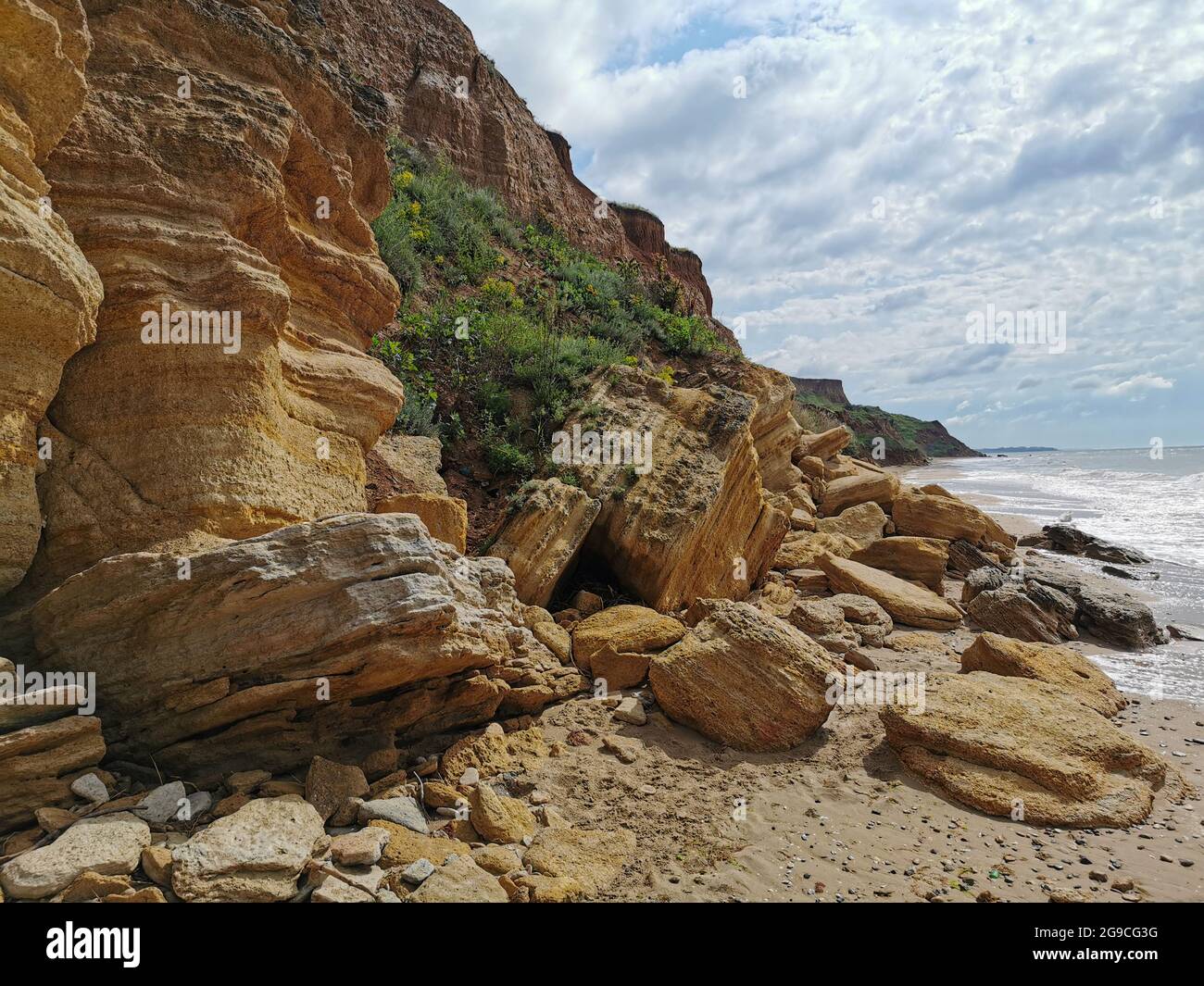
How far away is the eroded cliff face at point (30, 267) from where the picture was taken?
3.46 meters

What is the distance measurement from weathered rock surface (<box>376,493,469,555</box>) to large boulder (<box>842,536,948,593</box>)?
24.3ft

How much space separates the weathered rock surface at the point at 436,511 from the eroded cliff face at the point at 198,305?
398 mm

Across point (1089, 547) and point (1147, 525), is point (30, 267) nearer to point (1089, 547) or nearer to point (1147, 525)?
point (1089, 547)

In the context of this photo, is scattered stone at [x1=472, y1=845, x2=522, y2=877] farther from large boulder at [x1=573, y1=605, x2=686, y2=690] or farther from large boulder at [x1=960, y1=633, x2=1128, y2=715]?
large boulder at [x1=960, y1=633, x2=1128, y2=715]

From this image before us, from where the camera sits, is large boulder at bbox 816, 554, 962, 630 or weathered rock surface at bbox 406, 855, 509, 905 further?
large boulder at bbox 816, 554, 962, 630

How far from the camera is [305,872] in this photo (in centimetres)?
295

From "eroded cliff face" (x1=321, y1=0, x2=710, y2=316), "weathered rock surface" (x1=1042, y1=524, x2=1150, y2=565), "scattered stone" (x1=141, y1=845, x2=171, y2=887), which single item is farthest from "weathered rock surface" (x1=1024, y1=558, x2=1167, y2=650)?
"eroded cliff face" (x1=321, y1=0, x2=710, y2=316)

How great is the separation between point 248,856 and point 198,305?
3701 mm

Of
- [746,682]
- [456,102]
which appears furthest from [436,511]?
[456,102]

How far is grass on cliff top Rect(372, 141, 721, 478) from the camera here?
8.34 meters

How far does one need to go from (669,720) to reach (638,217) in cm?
3282

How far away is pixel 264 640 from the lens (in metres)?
3.60
